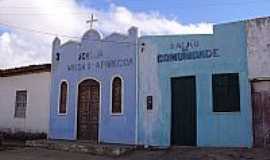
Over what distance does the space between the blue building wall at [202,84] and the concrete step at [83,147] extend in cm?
107

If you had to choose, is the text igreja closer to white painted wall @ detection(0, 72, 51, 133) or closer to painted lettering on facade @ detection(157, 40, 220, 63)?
painted lettering on facade @ detection(157, 40, 220, 63)

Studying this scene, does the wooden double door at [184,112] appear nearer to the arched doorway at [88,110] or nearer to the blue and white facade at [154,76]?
the blue and white facade at [154,76]

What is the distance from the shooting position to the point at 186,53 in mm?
13406

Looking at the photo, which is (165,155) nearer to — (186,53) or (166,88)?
(166,88)

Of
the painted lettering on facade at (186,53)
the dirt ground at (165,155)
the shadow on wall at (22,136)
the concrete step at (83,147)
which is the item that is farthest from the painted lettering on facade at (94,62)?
the dirt ground at (165,155)

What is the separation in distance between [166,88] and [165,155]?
2.41 m

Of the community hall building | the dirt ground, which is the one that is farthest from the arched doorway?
the dirt ground

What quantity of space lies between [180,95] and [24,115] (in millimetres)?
7804

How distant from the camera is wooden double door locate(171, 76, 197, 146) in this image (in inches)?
513

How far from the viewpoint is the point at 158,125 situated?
13.5m

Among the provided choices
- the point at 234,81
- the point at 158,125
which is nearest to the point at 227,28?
the point at 234,81

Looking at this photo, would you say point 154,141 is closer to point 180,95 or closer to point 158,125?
point 158,125

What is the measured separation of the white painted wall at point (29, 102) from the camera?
16.9 meters

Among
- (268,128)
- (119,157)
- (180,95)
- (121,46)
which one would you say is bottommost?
(119,157)
